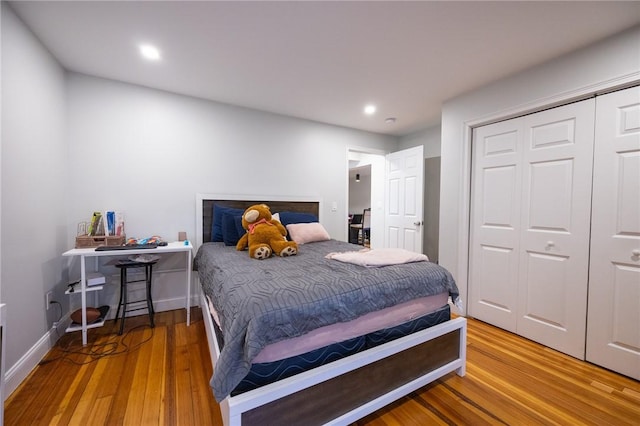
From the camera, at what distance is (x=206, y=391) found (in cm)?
156

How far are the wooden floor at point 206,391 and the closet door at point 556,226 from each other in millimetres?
243

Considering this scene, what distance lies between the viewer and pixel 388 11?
1.56 m

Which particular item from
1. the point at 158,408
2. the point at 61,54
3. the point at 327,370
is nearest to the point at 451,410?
the point at 327,370

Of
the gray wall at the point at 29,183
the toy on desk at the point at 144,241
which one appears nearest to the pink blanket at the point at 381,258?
the toy on desk at the point at 144,241

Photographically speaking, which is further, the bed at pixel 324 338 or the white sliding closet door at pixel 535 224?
the white sliding closet door at pixel 535 224

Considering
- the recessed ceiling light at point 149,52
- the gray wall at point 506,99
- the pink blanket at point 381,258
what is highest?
the recessed ceiling light at point 149,52

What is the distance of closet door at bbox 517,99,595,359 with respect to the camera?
1937 millimetres

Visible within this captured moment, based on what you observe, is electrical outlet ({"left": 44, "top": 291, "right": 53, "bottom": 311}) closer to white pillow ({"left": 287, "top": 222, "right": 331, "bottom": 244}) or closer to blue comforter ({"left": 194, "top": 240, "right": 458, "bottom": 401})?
blue comforter ({"left": 194, "top": 240, "right": 458, "bottom": 401})

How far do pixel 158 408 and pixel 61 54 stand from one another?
270cm

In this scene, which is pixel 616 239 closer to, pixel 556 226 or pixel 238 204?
pixel 556 226

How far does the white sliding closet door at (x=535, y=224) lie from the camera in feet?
6.42

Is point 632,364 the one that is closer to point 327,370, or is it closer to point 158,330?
point 327,370

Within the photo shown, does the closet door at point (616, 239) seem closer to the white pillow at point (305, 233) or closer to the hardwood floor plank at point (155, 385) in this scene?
the white pillow at point (305, 233)

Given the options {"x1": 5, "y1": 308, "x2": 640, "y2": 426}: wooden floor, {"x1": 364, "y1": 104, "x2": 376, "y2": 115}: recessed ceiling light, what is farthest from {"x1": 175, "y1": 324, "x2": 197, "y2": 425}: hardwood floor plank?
{"x1": 364, "y1": 104, "x2": 376, "y2": 115}: recessed ceiling light
